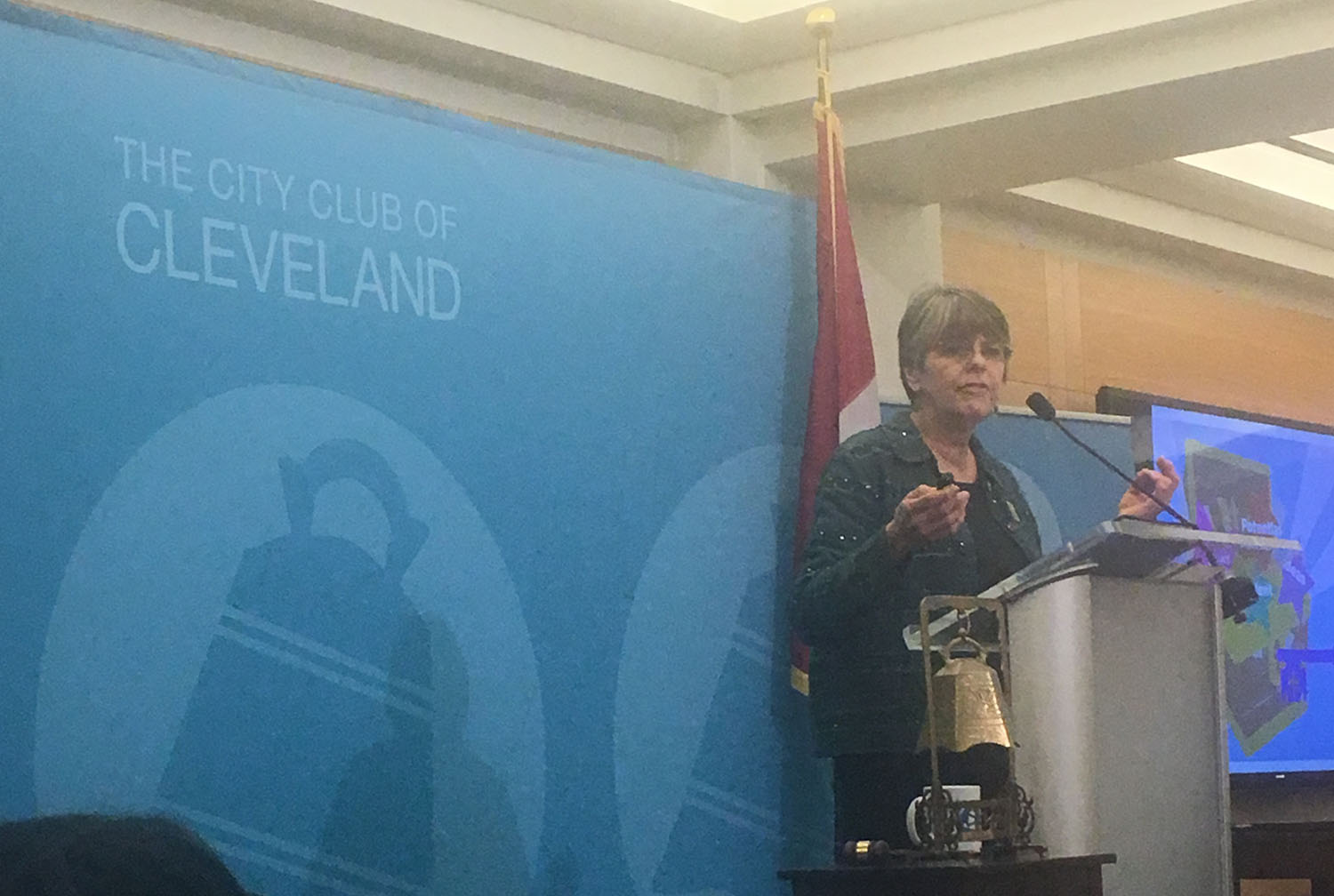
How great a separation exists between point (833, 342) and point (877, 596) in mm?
738

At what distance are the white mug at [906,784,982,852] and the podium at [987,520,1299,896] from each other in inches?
5.0

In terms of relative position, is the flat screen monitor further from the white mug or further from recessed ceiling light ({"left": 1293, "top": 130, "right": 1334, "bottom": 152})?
the white mug

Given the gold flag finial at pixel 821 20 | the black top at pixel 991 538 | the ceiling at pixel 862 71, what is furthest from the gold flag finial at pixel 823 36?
the black top at pixel 991 538

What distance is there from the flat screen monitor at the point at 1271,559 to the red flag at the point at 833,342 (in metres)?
0.97

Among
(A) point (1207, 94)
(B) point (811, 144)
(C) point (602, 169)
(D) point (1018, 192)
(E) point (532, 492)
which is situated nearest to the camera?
(E) point (532, 492)

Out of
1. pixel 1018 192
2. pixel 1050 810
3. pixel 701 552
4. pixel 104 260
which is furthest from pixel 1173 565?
pixel 1018 192

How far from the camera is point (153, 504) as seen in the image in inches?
93.0

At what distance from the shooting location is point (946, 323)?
9.59ft

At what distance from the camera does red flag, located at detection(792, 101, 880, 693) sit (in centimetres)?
324

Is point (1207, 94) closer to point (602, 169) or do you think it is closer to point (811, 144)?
point (811, 144)

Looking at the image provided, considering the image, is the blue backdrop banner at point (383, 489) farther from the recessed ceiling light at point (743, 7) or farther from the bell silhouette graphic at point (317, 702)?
the recessed ceiling light at point (743, 7)

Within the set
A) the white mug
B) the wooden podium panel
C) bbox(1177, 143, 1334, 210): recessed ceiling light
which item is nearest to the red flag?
the white mug

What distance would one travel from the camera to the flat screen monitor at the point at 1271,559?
392 cm

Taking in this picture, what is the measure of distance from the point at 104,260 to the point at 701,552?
4.02 feet
